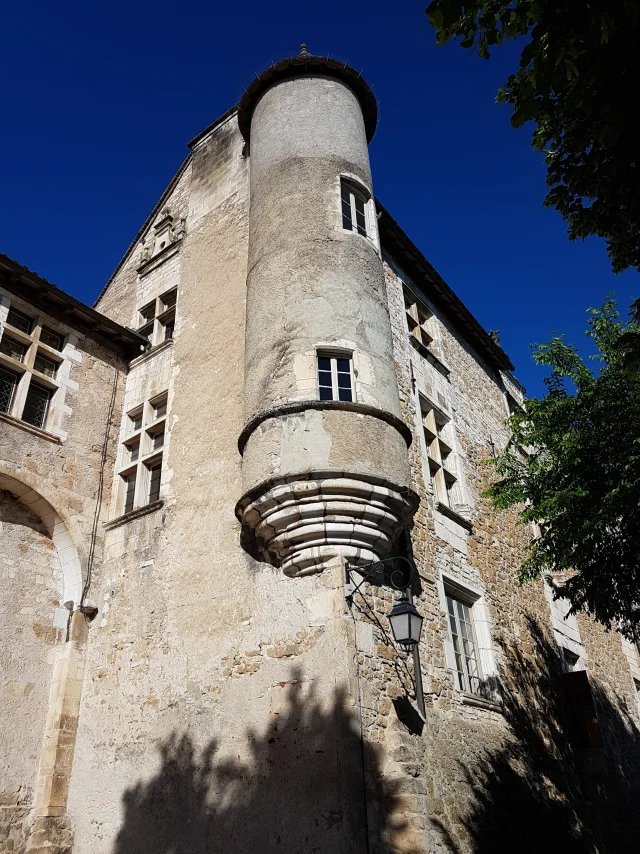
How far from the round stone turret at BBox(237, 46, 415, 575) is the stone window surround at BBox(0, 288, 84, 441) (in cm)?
366

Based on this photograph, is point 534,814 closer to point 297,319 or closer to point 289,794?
point 289,794

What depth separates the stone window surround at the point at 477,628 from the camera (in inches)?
357

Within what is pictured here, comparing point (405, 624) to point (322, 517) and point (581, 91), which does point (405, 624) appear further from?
point (581, 91)

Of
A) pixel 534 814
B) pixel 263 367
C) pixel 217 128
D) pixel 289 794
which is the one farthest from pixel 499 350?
pixel 289 794

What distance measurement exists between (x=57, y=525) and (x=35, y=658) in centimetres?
192

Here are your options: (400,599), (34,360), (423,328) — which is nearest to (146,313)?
(34,360)

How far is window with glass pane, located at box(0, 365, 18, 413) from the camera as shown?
10516mm

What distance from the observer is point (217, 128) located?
46.6 ft

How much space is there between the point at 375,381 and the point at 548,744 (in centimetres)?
648

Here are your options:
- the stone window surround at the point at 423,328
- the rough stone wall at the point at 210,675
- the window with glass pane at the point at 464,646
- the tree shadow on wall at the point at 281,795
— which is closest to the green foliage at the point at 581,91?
the rough stone wall at the point at 210,675

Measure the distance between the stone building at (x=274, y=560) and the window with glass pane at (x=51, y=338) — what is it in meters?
0.15

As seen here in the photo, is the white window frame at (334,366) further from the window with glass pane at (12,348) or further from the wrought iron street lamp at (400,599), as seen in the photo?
the window with glass pane at (12,348)

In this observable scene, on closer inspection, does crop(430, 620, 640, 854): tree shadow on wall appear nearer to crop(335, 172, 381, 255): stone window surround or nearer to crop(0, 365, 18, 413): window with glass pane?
crop(335, 172, 381, 255): stone window surround

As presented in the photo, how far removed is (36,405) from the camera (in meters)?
11.0
